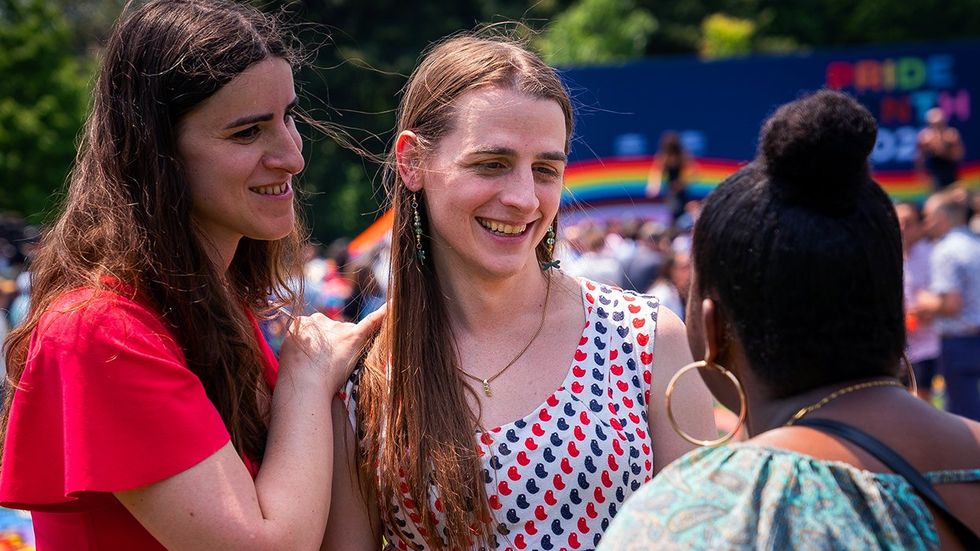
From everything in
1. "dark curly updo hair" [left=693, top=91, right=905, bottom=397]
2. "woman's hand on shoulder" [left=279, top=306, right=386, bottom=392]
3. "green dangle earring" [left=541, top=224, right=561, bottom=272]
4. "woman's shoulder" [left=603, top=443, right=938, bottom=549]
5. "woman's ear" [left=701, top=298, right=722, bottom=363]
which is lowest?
"woman's hand on shoulder" [left=279, top=306, right=386, bottom=392]

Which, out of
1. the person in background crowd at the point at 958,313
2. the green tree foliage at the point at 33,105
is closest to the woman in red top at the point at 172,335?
the person in background crowd at the point at 958,313

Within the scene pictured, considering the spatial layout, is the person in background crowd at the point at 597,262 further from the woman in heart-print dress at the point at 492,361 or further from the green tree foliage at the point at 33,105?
the green tree foliage at the point at 33,105

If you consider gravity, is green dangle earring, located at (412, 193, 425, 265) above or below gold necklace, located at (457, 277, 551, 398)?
above

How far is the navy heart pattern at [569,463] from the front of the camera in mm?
2432

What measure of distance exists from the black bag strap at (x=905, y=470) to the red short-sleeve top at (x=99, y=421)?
1176 mm

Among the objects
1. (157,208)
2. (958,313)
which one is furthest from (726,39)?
(157,208)

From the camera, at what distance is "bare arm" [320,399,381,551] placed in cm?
251

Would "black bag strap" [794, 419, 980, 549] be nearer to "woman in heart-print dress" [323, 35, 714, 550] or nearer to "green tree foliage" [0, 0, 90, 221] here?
"woman in heart-print dress" [323, 35, 714, 550]

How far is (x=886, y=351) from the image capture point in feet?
5.32

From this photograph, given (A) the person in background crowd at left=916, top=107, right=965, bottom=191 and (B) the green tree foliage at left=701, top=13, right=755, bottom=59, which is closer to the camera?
(A) the person in background crowd at left=916, top=107, right=965, bottom=191

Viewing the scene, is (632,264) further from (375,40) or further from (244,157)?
(375,40)

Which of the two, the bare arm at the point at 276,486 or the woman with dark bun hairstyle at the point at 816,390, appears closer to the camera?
the woman with dark bun hairstyle at the point at 816,390

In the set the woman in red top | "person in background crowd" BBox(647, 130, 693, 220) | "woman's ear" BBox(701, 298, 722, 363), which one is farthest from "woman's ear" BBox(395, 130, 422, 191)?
"person in background crowd" BBox(647, 130, 693, 220)

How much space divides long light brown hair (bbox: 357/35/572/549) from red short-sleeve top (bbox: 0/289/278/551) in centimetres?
47
